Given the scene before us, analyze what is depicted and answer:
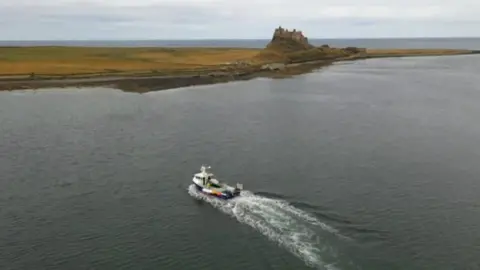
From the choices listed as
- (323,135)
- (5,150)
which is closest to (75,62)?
(5,150)

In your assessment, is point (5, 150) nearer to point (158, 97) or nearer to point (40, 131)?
point (40, 131)

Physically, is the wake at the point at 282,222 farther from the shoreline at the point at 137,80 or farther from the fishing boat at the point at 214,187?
the shoreline at the point at 137,80

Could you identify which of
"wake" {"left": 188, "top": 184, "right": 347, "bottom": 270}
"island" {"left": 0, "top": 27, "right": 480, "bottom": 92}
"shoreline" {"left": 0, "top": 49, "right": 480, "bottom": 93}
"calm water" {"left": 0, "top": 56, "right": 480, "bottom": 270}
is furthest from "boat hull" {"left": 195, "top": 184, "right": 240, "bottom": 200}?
"island" {"left": 0, "top": 27, "right": 480, "bottom": 92}

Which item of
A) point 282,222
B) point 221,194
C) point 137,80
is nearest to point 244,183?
point 221,194

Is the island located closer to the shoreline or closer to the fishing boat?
the shoreline

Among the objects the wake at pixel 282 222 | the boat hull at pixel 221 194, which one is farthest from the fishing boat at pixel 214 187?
the wake at pixel 282 222
